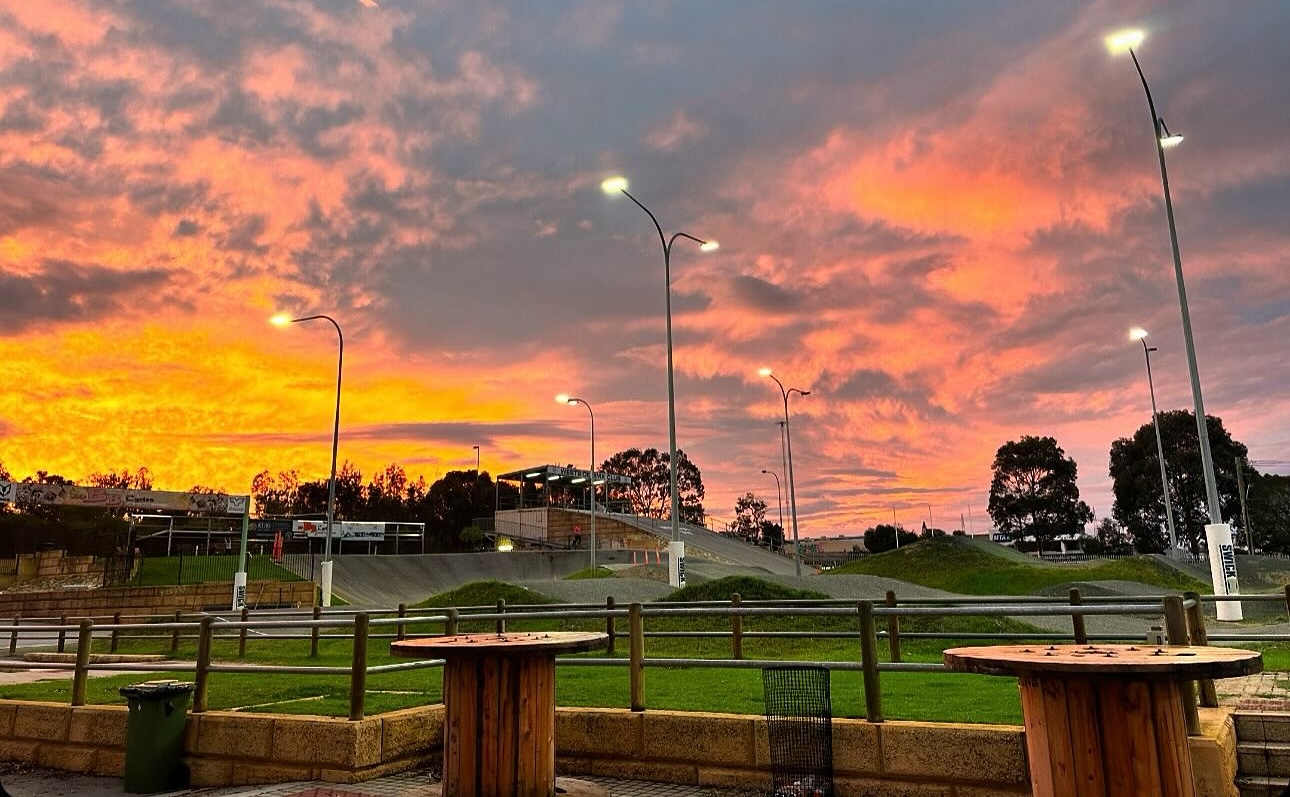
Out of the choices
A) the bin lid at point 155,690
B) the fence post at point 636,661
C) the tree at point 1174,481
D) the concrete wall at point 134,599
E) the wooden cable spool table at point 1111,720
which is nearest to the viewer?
the wooden cable spool table at point 1111,720

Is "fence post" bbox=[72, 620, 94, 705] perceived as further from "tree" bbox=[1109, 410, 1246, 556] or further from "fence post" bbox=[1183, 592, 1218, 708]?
"tree" bbox=[1109, 410, 1246, 556]

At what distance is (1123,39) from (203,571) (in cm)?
4771

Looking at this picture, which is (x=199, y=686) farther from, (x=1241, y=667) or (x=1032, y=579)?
(x=1032, y=579)

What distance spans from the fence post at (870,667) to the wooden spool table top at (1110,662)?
1.98 m

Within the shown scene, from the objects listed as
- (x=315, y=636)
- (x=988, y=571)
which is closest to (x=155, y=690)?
(x=315, y=636)

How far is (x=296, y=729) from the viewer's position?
7816 millimetres

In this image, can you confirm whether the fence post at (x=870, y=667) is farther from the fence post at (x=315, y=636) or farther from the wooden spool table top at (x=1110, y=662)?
the fence post at (x=315, y=636)

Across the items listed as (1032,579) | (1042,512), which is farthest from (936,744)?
(1042,512)

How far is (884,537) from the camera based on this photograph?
107 metres

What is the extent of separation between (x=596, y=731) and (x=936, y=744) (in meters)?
3.18

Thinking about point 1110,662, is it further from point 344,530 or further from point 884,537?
point 884,537

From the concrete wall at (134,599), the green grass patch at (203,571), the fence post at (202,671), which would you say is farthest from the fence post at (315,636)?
the green grass patch at (203,571)

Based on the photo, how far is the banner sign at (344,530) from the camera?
52.8 metres

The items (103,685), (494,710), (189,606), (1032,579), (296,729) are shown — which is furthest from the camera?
(1032,579)
